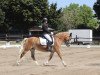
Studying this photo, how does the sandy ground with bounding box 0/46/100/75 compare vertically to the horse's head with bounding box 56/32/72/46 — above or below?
below

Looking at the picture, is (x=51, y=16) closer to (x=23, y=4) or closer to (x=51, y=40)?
(x=23, y=4)

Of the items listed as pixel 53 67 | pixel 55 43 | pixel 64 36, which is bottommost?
pixel 53 67

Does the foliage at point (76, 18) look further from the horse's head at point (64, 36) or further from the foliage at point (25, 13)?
the horse's head at point (64, 36)

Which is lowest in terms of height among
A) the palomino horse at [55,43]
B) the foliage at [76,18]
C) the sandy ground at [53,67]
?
the foliage at [76,18]

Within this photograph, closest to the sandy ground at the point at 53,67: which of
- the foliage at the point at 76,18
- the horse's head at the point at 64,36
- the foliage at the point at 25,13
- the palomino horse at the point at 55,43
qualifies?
the palomino horse at the point at 55,43

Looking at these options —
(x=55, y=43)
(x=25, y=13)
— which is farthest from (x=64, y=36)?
(x=25, y=13)

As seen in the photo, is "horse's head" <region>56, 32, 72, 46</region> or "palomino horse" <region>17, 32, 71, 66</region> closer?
"palomino horse" <region>17, 32, 71, 66</region>

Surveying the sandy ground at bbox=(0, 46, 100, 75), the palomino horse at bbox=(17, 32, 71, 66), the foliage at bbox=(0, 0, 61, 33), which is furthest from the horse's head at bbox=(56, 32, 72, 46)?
the foliage at bbox=(0, 0, 61, 33)

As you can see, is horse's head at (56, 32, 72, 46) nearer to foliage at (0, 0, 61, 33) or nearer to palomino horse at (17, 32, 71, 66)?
palomino horse at (17, 32, 71, 66)

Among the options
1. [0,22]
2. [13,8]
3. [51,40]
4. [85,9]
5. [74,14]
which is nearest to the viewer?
[51,40]

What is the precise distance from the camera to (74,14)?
13875 centimetres

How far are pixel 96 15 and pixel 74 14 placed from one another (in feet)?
188

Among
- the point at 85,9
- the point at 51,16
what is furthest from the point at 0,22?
the point at 85,9

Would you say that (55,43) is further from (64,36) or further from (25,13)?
(25,13)
